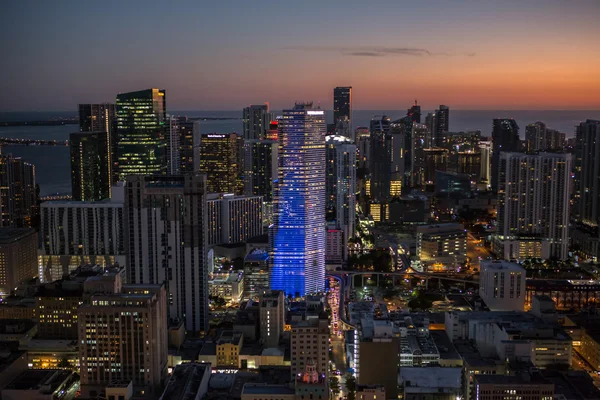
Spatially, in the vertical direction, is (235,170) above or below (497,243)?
above

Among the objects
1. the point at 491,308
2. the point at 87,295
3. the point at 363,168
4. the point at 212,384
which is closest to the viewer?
the point at 212,384

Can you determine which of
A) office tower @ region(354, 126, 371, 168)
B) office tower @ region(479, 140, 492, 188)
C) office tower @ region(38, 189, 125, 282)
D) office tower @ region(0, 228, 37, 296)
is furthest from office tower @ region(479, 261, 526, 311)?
office tower @ region(354, 126, 371, 168)

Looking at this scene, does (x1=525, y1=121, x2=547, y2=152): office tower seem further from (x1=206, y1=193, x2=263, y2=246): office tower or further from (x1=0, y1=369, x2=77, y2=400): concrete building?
(x1=0, y1=369, x2=77, y2=400): concrete building

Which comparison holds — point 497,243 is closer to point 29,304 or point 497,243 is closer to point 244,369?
point 244,369

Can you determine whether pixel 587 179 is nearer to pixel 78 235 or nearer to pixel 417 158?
pixel 417 158

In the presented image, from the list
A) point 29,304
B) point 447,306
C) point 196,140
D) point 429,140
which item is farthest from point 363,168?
point 29,304

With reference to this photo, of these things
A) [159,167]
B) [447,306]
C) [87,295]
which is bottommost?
[447,306]

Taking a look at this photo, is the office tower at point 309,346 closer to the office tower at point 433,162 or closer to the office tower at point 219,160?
the office tower at point 219,160
